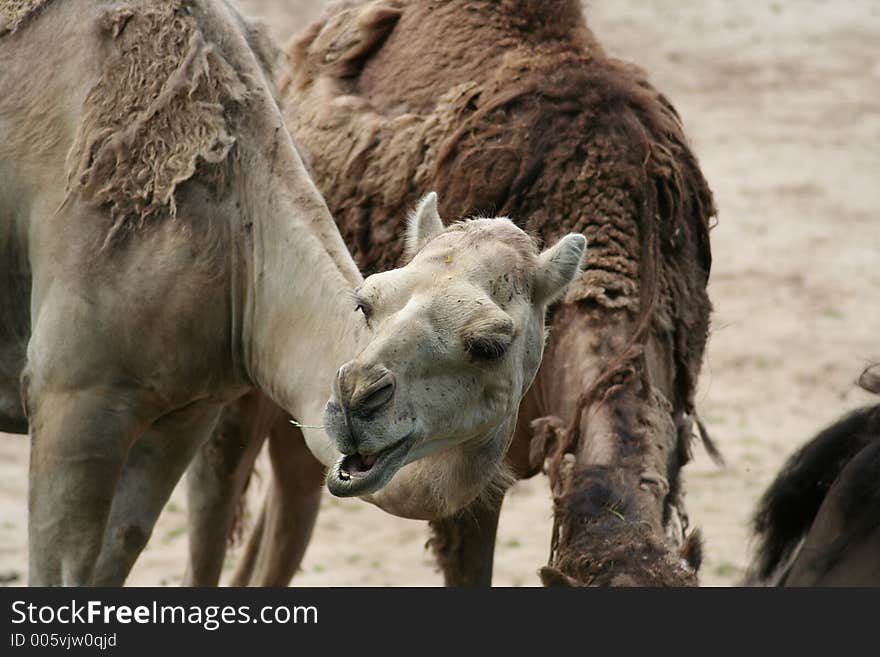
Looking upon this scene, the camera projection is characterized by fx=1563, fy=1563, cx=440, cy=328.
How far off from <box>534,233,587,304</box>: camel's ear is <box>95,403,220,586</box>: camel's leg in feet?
4.47

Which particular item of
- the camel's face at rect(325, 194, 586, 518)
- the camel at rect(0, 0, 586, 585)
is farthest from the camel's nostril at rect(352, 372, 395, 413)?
the camel at rect(0, 0, 586, 585)

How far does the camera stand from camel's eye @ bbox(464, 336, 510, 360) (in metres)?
3.75

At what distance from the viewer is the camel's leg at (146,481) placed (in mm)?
4949

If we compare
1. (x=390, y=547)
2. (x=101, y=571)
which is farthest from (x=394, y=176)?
(x=390, y=547)

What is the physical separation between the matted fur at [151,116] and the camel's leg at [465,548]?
185 centimetres

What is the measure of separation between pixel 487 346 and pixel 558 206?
161 cm

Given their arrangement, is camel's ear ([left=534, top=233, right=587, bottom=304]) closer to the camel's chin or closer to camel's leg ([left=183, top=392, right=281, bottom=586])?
the camel's chin

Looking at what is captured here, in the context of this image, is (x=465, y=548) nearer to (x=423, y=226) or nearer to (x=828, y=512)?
(x=828, y=512)

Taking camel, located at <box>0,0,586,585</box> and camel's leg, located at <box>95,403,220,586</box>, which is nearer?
camel, located at <box>0,0,586,585</box>

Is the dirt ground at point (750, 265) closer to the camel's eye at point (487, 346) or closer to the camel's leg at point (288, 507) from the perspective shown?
the camel's leg at point (288, 507)

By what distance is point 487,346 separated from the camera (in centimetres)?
376

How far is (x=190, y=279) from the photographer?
4512 millimetres

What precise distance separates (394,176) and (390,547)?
2.89m

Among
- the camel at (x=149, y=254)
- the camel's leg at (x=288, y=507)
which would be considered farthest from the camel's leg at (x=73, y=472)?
the camel's leg at (x=288, y=507)
